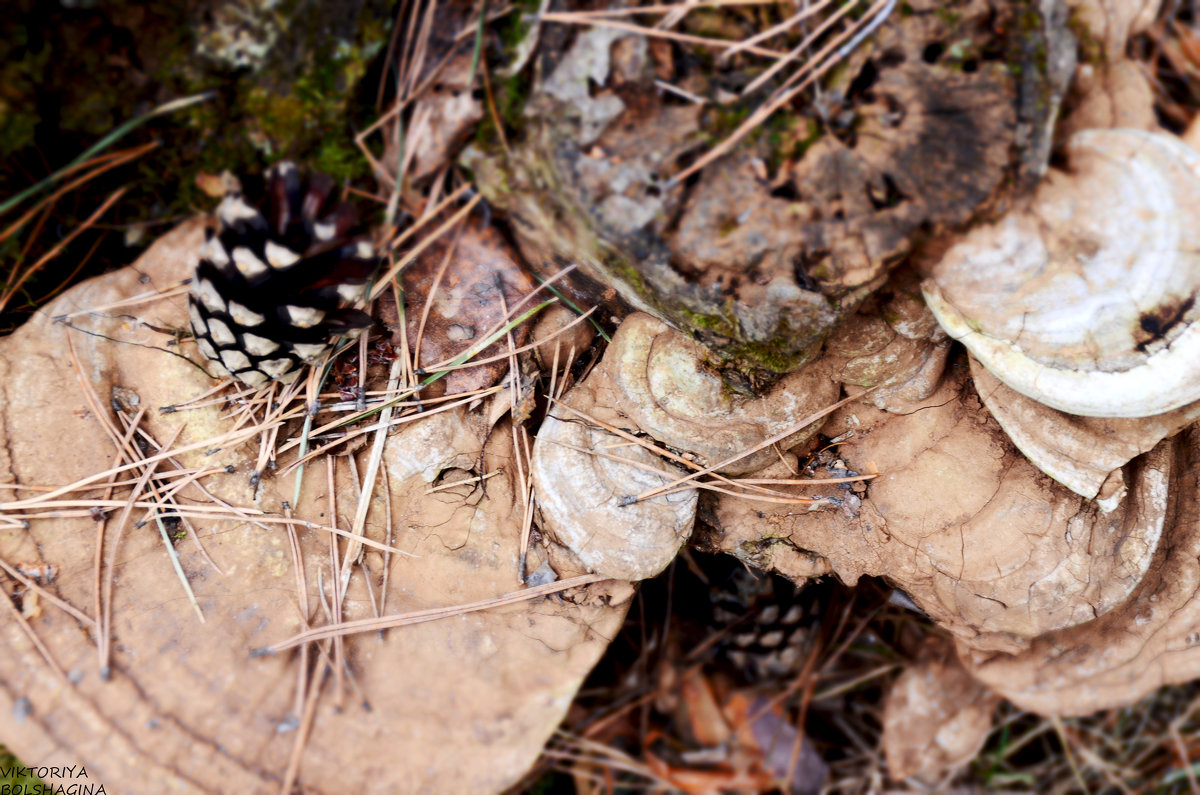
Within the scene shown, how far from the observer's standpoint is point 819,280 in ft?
4.82

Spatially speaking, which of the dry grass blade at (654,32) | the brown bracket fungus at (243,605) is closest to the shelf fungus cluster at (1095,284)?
the dry grass blade at (654,32)

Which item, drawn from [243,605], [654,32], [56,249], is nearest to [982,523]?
[654,32]

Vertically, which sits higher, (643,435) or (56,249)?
(56,249)

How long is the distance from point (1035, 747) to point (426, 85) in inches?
156

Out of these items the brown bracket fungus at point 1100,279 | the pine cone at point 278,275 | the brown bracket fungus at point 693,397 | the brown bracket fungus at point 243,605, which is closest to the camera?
the brown bracket fungus at point 1100,279

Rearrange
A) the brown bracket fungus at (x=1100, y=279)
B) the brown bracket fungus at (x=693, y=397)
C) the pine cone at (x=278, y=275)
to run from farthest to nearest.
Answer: the brown bracket fungus at (x=693, y=397)
the pine cone at (x=278, y=275)
the brown bracket fungus at (x=1100, y=279)

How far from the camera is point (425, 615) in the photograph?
1.88 metres

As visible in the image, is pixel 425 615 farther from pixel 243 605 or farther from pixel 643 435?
pixel 643 435

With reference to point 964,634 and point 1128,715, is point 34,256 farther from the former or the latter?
point 1128,715

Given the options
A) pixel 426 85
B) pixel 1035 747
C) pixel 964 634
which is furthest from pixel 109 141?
pixel 1035 747

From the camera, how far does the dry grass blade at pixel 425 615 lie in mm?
1807

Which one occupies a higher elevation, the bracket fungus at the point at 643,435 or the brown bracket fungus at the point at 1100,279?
the brown bracket fungus at the point at 1100,279

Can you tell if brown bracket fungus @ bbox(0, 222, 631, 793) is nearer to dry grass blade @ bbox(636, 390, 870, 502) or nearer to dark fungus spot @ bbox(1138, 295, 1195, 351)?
dry grass blade @ bbox(636, 390, 870, 502)

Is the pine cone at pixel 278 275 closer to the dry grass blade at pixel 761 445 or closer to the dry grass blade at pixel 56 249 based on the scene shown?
the dry grass blade at pixel 56 249
